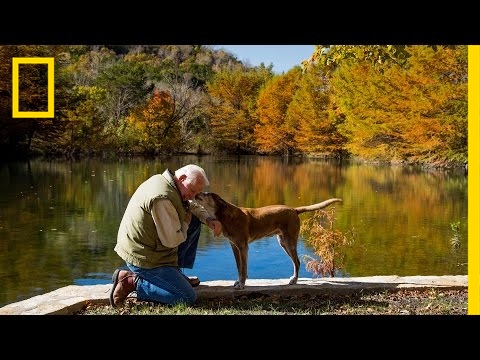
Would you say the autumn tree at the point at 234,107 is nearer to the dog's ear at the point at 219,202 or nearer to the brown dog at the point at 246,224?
the brown dog at the point at 246,224

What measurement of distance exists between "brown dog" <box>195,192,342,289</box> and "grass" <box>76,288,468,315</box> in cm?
28

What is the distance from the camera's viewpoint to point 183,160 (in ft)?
39.7

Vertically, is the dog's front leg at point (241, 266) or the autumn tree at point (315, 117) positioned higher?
the autumn tree at point (315, 117)

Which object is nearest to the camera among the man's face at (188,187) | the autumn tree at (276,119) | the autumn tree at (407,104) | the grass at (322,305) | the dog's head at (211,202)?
the grass at (322,305)

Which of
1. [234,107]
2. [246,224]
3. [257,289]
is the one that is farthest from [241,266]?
[234,107]

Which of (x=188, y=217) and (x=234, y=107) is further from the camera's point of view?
(x=234, y=107)

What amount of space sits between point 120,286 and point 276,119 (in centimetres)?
933

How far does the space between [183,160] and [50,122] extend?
3753 millimetres

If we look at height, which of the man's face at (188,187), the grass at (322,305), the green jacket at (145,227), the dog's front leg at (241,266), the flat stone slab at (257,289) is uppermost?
the man's face at (188,187)

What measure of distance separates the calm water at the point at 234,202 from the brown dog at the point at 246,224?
2875 mm

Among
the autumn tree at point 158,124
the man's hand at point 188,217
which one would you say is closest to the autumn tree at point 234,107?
the autumn tree at point 158,124

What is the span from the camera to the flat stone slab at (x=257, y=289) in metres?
4.68

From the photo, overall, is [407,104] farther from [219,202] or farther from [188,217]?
[188,217]

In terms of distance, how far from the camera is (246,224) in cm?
525
